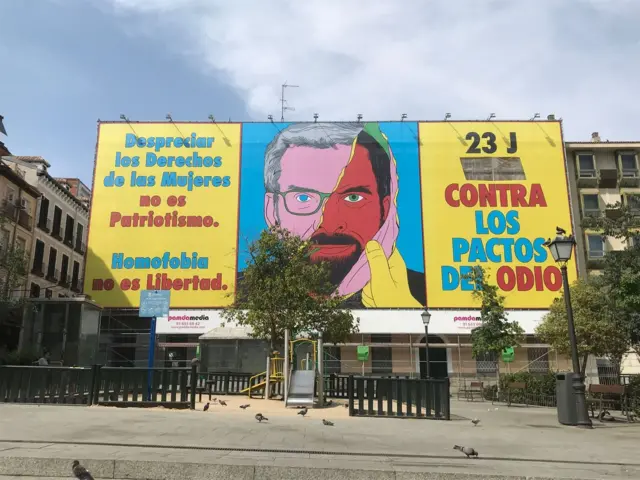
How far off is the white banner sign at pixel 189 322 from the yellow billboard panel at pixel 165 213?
673 millimetres

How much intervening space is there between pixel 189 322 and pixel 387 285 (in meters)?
13.0

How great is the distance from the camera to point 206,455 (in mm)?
6547

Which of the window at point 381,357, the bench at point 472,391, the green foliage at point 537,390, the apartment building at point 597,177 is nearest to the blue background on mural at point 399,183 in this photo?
the window at point 381,357

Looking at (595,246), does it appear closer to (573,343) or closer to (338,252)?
(338,252)

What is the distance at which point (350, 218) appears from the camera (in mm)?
37812

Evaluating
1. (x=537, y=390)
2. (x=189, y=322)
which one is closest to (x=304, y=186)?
(x=189, y=322)

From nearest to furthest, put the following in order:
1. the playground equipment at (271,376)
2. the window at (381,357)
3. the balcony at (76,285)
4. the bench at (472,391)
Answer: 1. the playground equipment at (271,376)
2. the bench at (472,391)
3. the window at (381,357)
4. the balcony at (76,285)

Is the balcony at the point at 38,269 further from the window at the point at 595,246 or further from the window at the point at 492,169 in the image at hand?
the window at the point at 595,246

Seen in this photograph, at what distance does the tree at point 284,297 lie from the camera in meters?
20.6

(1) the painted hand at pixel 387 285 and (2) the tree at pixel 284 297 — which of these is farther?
(1) the painted hand at pixel 387 285

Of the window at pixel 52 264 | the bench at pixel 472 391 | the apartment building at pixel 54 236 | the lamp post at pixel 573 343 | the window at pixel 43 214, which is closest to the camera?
the lamp post at pixel 573 343

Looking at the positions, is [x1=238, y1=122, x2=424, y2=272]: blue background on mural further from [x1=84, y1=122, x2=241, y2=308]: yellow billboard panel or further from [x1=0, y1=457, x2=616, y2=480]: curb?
[x1=0, y1=457, x2=616, y2=480]: curb

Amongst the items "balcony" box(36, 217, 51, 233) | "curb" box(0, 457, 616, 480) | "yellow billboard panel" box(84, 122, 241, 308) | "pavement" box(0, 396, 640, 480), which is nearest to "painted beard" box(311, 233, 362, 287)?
"yellow billboard panel" box(84, 122, 241, 308)

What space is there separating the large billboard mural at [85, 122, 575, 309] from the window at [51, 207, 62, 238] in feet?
11.4
